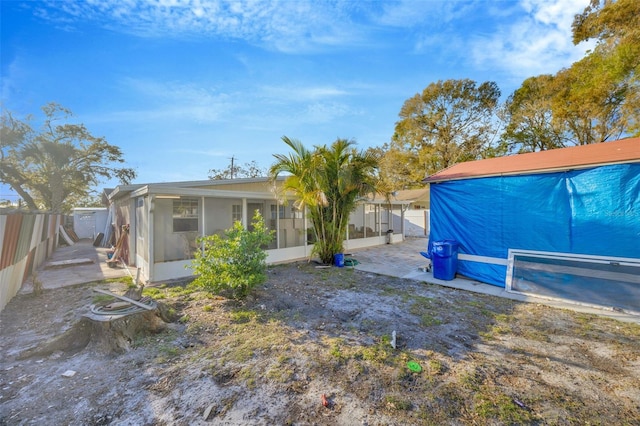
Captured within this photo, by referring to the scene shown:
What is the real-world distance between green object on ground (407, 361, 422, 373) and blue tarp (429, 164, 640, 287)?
14.9ft

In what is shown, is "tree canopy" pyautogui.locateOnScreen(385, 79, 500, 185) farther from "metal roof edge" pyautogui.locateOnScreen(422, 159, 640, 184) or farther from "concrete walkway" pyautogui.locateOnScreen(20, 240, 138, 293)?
"concrete walkway" pyautogui.locateOnScreen(20, 240, 138, 293)

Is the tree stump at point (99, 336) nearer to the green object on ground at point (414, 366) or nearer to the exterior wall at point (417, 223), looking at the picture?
the green object on ground at point (414, 366)

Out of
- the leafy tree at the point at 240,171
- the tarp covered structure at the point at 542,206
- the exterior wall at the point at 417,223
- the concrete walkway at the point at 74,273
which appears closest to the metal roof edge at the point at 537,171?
the tarp covered structure at the point at 542,206

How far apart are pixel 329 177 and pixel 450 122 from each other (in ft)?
62.2

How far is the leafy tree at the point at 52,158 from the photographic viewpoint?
19031 mm

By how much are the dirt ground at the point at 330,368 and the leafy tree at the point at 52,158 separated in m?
21.8

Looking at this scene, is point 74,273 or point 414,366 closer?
point 414,366

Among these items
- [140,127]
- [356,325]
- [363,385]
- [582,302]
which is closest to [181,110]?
[140,127]

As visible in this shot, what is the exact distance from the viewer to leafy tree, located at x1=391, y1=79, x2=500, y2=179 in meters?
21.9

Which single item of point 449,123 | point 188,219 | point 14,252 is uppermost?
point 449,123

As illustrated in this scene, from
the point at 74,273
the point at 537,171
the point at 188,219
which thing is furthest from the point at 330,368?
the point at 74,273

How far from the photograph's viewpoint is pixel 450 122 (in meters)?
22.6

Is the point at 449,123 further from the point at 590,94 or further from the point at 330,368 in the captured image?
the point at 330,368

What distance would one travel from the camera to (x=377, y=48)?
8156 mm
